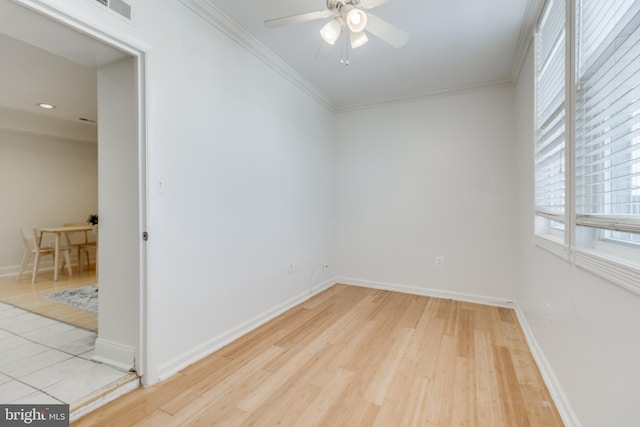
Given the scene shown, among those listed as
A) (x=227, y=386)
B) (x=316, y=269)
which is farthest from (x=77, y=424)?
(x=316, y=269)

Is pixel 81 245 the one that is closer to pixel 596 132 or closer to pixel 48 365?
pixel 48 365

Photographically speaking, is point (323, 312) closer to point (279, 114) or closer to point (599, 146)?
point (279, 114)

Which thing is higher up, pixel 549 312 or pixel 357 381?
pixel 549 312

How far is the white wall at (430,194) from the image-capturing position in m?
3.29

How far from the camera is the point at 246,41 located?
248 cm

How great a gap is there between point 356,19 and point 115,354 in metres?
2.54

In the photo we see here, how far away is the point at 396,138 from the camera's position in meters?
3.81

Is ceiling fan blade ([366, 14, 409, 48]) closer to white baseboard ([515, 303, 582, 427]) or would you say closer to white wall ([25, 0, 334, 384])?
white wall ([25, 0, 334, 384])

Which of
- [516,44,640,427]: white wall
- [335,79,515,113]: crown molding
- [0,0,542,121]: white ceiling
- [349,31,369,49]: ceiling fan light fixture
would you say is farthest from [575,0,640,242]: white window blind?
[335,79,515,113]: crown molding

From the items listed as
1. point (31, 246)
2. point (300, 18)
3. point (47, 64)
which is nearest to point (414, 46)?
point (300, 18)

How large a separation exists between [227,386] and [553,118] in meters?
2.67

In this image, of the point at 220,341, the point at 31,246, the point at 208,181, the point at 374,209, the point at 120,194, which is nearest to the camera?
the point at 120,194

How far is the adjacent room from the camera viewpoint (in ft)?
4.47

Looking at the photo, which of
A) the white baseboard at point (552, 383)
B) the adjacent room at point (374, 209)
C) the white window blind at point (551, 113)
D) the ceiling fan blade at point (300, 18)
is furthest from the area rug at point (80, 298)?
the white window blind at point (551, 113)
